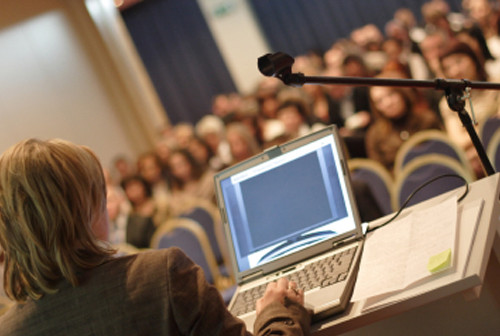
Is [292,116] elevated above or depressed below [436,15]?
below

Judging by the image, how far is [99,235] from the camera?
3.54 ft

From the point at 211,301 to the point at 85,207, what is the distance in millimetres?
276

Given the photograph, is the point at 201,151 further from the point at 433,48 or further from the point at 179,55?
the point at 433,48

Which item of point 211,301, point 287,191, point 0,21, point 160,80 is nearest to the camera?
point 211,301

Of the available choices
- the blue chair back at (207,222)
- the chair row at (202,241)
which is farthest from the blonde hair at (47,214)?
the blue chair back at (207,222)

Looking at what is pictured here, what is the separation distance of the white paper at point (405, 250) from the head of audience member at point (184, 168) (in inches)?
168

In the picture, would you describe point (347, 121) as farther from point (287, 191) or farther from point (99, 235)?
point (99, 235)

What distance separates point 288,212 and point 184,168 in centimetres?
412

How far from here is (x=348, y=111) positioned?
5.02 metres

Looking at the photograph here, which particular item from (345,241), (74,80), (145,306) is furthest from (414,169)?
(74,80)

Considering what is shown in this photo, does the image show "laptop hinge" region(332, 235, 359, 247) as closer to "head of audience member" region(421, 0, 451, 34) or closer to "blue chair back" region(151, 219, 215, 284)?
"blue chair back" region(151, 219, 215, 284)

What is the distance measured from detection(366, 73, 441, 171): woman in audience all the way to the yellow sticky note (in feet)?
9.11

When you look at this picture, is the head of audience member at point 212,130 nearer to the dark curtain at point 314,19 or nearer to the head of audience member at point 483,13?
the dark curtain at point 314,19

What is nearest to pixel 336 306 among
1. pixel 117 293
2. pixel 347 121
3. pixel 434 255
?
pixel 434 255
